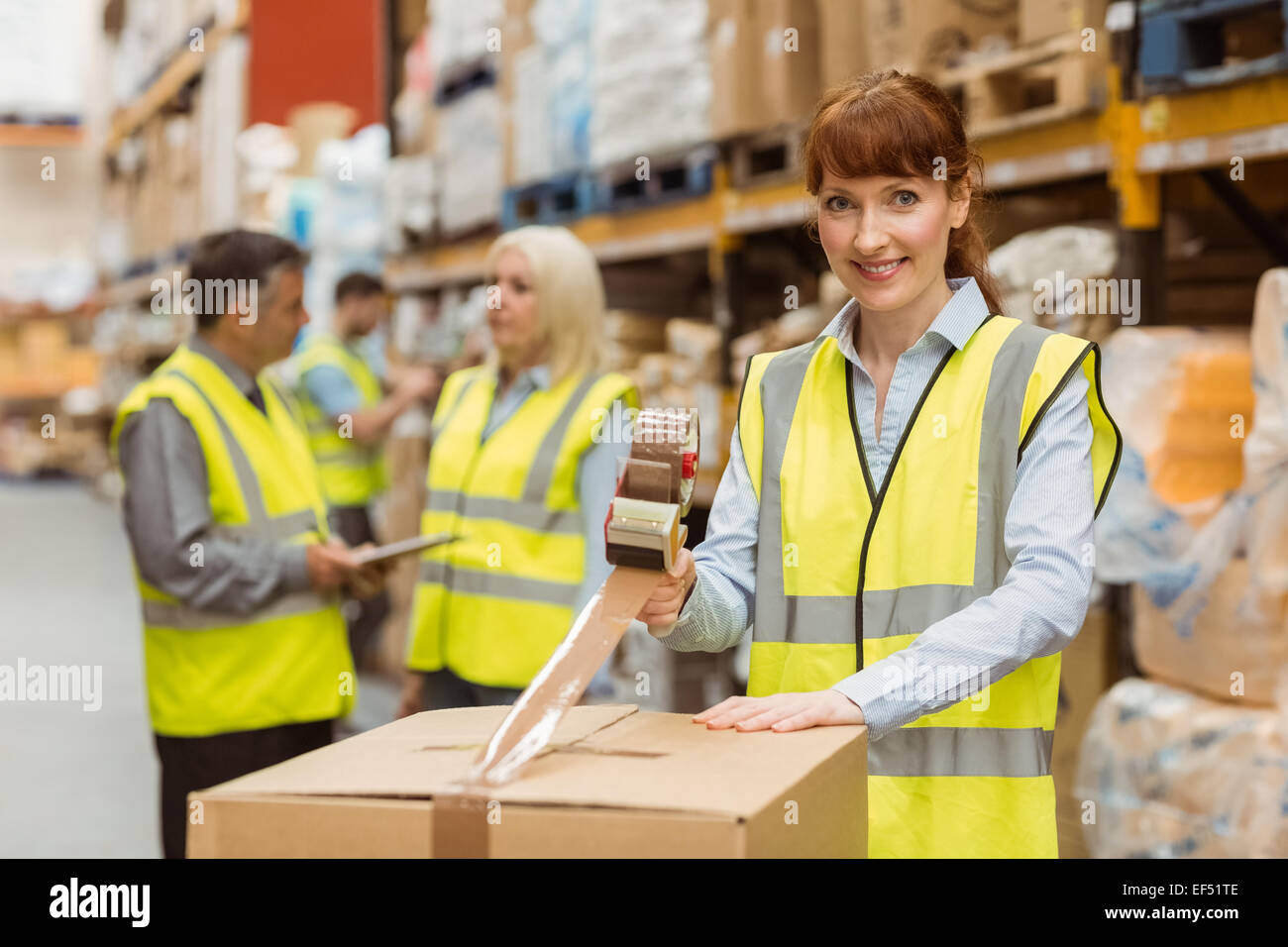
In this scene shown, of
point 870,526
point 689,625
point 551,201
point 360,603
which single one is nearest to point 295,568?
point 689,625

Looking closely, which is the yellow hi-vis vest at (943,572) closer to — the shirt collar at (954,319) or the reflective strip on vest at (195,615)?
the shirt collar at (954,319)

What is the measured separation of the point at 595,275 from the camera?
336 cm

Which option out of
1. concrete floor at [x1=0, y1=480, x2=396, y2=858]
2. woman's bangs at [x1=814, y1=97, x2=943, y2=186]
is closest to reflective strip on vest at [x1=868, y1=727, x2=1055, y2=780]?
woman's bangs at [x1=814, y1=97, x2=943, y2=186]

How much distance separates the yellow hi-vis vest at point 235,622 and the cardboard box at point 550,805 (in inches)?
67.3

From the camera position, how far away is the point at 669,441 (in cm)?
132

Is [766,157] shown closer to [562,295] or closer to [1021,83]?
[1021,83]

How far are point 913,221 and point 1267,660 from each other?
1589 millimetres

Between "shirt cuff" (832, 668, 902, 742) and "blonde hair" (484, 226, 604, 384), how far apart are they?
1.93 m

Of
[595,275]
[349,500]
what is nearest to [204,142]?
[349,500]

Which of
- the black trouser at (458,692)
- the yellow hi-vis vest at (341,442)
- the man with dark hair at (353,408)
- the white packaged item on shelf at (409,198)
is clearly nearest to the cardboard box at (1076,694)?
the black trouser at (458,692)

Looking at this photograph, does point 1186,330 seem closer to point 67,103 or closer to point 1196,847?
point 1196,847

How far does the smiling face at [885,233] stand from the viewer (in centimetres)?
166

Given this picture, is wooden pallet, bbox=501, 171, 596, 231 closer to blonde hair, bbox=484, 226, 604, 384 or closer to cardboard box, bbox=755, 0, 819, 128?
cardboard box, bbox=755, 0, 819, 128

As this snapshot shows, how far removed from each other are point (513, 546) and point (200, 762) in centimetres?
84
